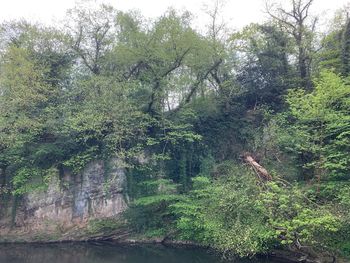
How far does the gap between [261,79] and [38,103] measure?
1693 centimetres

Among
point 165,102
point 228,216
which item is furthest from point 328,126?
point 165,102

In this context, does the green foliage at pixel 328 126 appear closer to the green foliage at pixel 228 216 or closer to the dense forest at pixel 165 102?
the dense forest at pixel 165 102

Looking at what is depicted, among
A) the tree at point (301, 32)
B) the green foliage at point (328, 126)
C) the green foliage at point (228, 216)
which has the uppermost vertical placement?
the tree at point (301, 32)

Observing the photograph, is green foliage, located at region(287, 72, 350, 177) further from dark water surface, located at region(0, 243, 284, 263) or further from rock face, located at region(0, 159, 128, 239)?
rock face, located at region(0, 159, 128, 239)

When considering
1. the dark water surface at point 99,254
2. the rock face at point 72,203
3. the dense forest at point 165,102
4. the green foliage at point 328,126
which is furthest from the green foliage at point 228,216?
the rock face at point 72,203

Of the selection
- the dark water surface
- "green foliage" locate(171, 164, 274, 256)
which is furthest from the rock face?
"green foliage" locate(171, 164, 274, 256)

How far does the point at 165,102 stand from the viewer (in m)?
28.5

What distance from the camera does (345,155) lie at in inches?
696

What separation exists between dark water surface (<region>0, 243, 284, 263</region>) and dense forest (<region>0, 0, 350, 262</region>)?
5.08ft

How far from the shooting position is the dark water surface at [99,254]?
18.4 meters

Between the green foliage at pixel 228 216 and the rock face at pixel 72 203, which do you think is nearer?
the green foliage at pixel 228 216

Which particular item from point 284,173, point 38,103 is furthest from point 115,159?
point 284,173

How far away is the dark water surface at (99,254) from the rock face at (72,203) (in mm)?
1810

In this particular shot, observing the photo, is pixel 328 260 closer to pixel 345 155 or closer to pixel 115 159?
pixel 345 155
